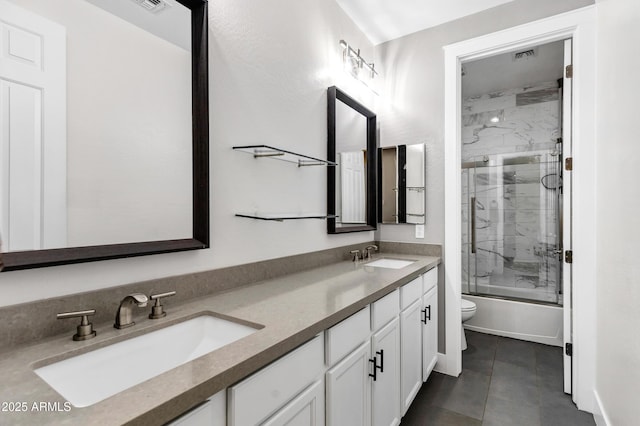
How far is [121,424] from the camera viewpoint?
54 centimetres

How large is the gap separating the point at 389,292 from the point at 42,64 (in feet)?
5.07

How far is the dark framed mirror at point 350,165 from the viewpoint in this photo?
Result: 2201mm

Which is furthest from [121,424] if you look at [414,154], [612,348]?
[414,154]

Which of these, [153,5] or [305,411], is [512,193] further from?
[153,5]

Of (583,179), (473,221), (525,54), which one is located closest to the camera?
(583,179)

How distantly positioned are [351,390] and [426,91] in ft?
7.44

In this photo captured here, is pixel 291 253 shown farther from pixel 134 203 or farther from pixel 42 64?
pixel 42 64

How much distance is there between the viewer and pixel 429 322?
225cm

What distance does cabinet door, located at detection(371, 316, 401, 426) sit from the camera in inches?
58.3

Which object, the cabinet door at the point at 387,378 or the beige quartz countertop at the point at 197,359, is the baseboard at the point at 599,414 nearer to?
the cabinet door at the point at 387,378

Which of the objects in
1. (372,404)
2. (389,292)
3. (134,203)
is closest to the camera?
(134,203)

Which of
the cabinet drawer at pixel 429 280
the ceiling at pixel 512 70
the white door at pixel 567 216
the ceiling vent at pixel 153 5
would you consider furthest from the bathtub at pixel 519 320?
the ceiling vent at pixel 153 5

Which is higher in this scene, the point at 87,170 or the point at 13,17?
the point at 13,17

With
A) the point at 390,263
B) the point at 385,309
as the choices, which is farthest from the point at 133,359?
the point at 390,263
